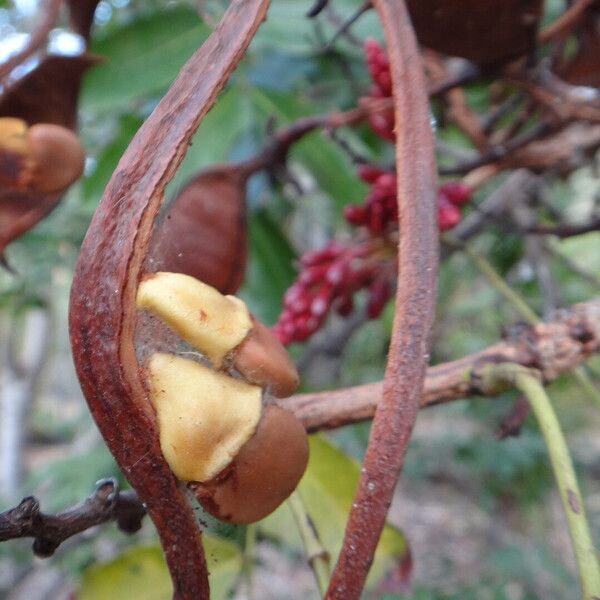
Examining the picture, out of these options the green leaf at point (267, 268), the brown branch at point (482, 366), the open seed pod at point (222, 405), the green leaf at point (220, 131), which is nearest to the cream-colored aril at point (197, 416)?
the open seed pod at point (222, 405)

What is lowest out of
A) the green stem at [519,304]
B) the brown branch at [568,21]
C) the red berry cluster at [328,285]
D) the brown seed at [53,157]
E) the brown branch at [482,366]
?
the green stem at [519,304]

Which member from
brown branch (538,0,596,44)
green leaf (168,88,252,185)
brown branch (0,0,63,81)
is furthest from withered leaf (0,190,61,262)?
brown branch (538,0,596,44)

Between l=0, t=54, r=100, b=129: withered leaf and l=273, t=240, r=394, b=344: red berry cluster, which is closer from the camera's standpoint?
l=0, t=54, r=100, b=129: withered leaf

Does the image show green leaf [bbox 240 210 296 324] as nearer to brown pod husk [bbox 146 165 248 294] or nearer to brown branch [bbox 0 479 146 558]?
brown pod husk [bbox 146 165 248 294]

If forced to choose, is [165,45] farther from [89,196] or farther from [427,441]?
[427,441]

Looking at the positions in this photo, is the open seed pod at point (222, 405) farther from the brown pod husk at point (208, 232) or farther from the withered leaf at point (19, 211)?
the withered leaf at point (19, 211)

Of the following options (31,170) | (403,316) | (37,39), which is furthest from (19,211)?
(403,316)
